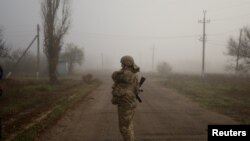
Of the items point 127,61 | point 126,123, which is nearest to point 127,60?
point 127,61

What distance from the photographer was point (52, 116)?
41.1ft

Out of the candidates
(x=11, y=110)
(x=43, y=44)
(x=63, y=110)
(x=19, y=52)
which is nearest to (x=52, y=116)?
(x=63, y=110)

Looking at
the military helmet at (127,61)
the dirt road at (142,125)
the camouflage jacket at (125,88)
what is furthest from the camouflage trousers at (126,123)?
the dirt road at (142,125)

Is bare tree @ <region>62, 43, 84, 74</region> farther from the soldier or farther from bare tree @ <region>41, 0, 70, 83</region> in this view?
the soldier

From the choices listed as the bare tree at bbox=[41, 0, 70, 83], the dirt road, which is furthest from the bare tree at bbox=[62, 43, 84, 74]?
the dirt road

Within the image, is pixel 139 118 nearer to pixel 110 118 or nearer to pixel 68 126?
pixel 110 118

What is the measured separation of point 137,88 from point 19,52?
47705 mm

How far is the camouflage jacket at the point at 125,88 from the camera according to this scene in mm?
7406

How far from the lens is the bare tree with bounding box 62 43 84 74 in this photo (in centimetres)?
6681

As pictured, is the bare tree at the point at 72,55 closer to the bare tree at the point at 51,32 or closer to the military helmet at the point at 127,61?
the bare tree at the point at 51,32

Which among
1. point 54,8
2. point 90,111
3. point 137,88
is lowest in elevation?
point 90,111

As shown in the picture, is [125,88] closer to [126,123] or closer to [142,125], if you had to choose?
[126,123]

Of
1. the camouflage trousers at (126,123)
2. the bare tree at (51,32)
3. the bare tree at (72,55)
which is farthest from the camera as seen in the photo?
the bare tree at (72,55)

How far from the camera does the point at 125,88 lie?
7.50 m
